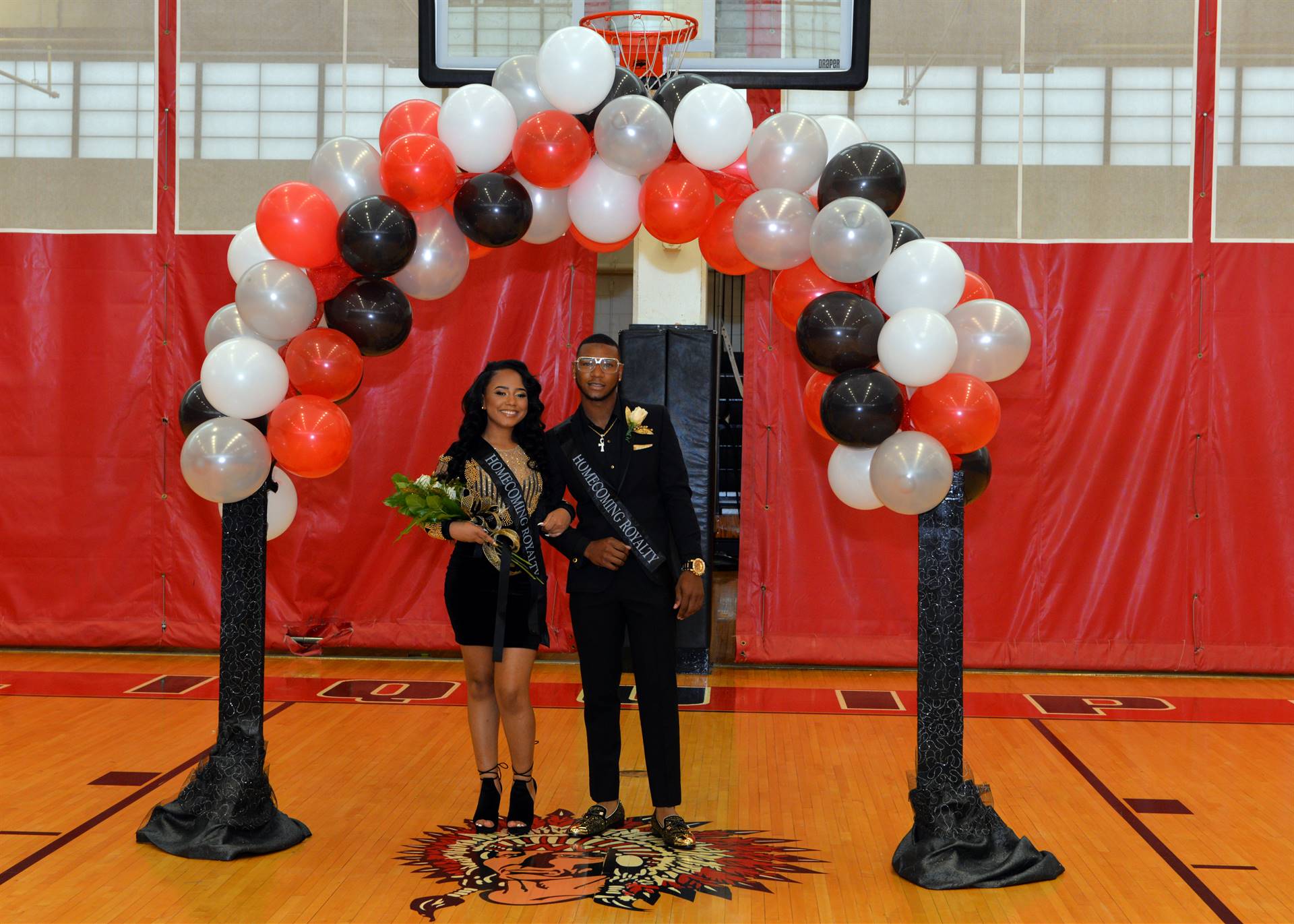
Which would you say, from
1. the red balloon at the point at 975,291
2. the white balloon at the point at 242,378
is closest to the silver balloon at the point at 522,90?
the white balloon at the point at 242,378

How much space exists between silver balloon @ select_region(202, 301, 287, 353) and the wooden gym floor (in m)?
1.62

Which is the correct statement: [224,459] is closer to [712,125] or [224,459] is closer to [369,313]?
[369,313]

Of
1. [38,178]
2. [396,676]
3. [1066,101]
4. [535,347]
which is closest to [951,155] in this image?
[1066,101]

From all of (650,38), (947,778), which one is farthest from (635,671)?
(650,38)

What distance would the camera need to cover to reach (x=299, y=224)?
3.68 meters

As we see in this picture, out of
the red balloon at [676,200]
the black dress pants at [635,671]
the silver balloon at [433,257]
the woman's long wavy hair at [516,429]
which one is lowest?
the black dress pants at [635,671]

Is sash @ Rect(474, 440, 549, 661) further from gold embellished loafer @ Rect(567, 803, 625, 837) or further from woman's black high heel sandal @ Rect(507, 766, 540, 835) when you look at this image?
gold embellished loafer @ Rect(567, 803, 625, 837)

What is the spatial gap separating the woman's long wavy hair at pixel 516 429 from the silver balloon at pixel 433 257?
0.37 metres

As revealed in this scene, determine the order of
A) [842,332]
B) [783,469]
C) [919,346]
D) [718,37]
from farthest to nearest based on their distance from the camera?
[783,469] → [718,37] → [842,332] → [919,346]

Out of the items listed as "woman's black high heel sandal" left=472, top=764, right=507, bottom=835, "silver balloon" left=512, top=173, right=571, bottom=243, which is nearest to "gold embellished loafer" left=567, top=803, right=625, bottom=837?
"woman's black high heel sandal" left=472, top=764, right=507, bottom=835

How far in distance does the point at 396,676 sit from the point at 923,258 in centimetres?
390

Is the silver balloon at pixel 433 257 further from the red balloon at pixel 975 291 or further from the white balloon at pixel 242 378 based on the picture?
the red balloon at pixel 975 291

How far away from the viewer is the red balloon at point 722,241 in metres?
4.04

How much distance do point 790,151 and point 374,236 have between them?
132 cm
